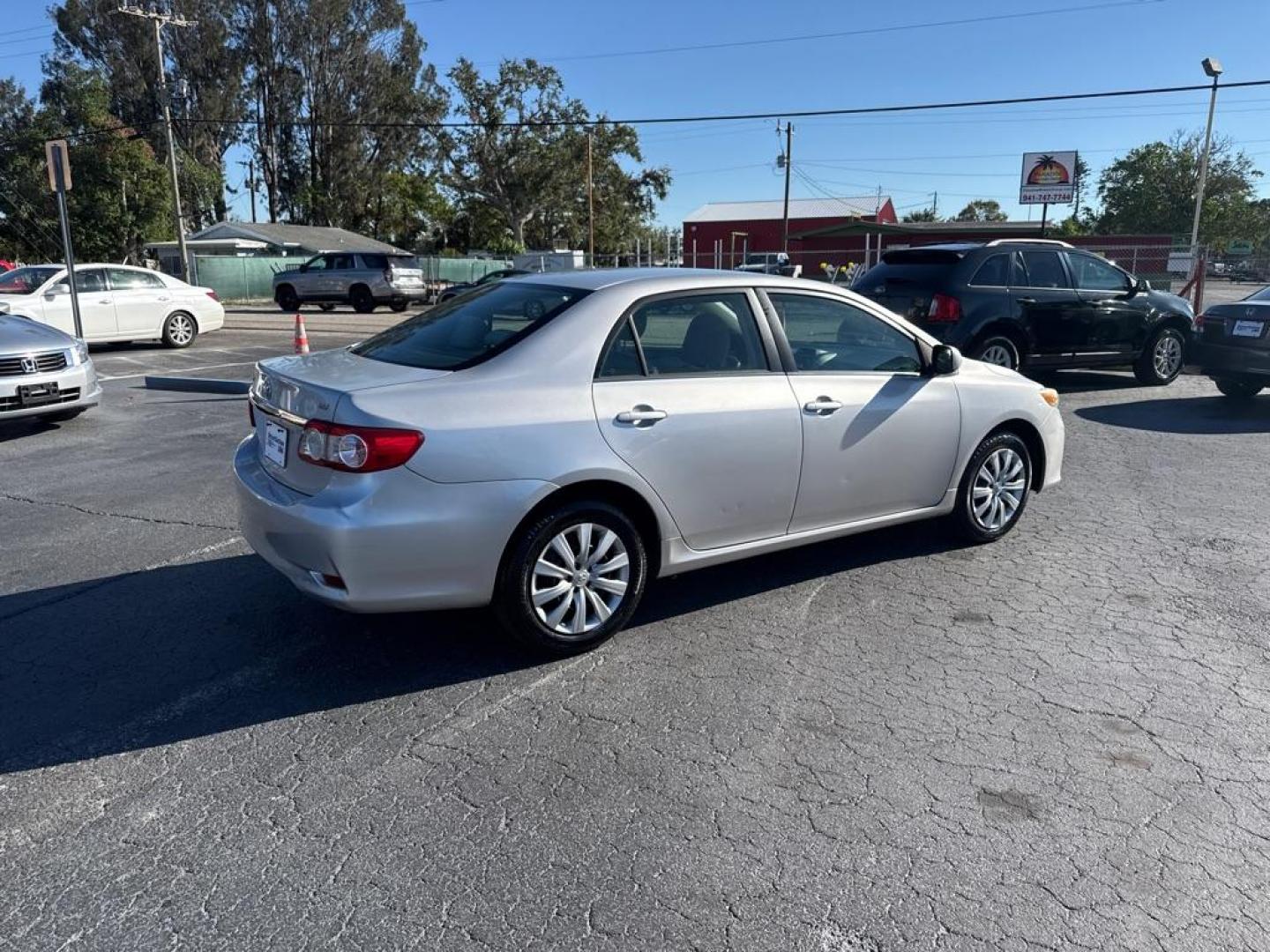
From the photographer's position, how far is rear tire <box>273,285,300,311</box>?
30.8 metres

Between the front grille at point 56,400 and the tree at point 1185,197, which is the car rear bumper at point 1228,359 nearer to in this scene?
the front grille at point 56,400

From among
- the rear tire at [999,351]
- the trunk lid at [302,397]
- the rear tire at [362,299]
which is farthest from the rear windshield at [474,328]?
the rear tire at [362,299]

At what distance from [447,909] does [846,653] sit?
2.19 m

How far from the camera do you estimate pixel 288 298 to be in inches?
1227

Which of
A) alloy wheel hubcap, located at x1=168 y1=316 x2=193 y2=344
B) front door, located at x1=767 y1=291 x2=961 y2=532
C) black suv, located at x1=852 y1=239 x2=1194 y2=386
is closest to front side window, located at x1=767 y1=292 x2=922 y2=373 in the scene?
front door, located at x1=767 y1=291 x2=961 y2=532

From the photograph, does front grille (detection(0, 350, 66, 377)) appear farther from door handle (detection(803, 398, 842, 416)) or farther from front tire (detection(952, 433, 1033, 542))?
front tire (detection(952, 433, 1033, 542))

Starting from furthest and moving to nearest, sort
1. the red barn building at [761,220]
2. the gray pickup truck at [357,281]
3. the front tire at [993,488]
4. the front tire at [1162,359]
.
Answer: the red barn building at [761,220] → the gray pickup truck at [357,281] → the front tire at [1162,359] → the front tire at [993,488]

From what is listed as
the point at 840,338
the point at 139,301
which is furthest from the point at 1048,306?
the point at 139,301

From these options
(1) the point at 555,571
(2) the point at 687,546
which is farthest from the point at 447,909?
(2) the point at 687,546

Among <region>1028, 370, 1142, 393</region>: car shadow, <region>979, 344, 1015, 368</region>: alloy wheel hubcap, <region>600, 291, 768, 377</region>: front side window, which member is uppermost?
<region>600, 291, 768, 377</region>: front side window

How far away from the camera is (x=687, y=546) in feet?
14.1

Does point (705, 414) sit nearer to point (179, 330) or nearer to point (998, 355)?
point (998, 355)

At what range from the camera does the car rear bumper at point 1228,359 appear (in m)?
9.84

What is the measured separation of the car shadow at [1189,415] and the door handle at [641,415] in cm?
715
